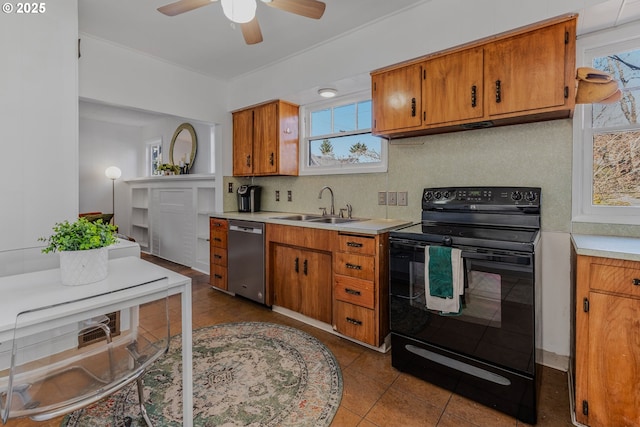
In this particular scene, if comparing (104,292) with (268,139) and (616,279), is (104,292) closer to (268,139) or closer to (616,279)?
(616,279)

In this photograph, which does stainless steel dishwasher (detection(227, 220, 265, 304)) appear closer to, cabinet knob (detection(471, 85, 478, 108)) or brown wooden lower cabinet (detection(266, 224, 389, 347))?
brown wooden lower cabinet (detection(266, 224, 389, 347))

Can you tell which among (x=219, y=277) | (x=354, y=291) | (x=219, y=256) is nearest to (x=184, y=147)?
(x=219, y=256)

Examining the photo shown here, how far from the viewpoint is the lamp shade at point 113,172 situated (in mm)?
5984

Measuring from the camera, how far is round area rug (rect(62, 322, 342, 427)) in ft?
5.40

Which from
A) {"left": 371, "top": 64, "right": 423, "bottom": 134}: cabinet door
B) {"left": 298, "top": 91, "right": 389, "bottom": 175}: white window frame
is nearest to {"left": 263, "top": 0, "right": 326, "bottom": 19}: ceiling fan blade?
{"left": 371, "top": 64, "right": 423, "bottom": 134}: cabinet door

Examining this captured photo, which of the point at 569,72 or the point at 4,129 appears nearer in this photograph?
the point at 569,72

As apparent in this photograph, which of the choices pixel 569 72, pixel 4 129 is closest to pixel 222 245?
pixel 4 129

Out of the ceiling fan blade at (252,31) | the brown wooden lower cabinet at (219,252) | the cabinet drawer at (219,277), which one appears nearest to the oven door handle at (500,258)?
the ceiling fan blade at (252,31)

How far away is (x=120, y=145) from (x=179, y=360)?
5694mm

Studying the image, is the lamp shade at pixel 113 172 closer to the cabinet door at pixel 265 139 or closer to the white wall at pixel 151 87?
the white wall at pixel 151 87

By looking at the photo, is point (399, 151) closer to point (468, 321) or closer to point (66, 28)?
point (468, 321)

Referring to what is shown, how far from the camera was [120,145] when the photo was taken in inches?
249

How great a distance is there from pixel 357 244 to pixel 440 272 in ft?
2.22

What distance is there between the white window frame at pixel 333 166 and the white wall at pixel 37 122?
2110mm
